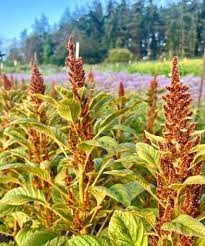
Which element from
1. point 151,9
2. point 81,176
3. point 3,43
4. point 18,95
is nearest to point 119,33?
point 151,9

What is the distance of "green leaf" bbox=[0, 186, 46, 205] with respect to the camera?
159cm

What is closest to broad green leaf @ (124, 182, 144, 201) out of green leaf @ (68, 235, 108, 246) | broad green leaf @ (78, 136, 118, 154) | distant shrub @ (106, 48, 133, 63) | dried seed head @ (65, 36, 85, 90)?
broad green leaf @ (78, 136, 118, 154)

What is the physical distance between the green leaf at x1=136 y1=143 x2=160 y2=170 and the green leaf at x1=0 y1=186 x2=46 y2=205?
1.81 ft

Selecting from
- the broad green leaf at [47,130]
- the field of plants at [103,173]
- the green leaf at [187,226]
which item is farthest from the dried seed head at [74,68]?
the green leaf at [187,226]

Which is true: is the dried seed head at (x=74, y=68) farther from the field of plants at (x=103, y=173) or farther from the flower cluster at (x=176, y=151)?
the flower cluster at (x=176, y=151)

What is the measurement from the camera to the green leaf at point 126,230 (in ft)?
3.98

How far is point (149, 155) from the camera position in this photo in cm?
126

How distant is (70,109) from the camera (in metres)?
1.48

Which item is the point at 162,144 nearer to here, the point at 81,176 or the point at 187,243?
the point at 187,243

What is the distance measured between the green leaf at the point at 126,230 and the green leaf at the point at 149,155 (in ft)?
0.53

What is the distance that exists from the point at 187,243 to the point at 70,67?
71cm

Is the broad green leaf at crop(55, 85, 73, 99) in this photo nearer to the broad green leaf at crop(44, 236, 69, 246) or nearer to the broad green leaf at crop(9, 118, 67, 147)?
the broad green leaf at crop(9, 118, 67, 147)

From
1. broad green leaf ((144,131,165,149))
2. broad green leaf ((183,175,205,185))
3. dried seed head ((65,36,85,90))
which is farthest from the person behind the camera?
dried seed head ((65,36,85,90))

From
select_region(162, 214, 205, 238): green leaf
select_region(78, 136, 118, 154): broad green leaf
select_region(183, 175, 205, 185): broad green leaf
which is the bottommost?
Result: select_region(162, 214, 205, 238): green leaf
